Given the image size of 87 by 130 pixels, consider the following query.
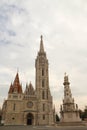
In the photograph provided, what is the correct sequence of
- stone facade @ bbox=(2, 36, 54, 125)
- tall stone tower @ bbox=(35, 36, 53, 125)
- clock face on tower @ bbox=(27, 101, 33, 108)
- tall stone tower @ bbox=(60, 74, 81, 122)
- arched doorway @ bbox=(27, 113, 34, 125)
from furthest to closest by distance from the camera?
1. clock face on tower @ bbox=(27, 101, 33, 108)
2. arched doorway @ bbox=(27, 113, 34, 125)
3. tall stone tower @ bbox=(35, 36, 53, 125)
4. stone facade @ bbox=(2, 36, 54, 125)
5. tall stone tower @ bbox=(60, 74, 81, 122)

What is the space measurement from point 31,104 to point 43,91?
216 inches

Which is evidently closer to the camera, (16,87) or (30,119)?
(30,119)

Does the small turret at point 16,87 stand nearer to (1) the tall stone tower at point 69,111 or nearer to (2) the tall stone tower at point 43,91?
(2) the tall stone tower at point 43,91

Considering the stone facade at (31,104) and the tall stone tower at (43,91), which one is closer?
the stone facade at (31,104)

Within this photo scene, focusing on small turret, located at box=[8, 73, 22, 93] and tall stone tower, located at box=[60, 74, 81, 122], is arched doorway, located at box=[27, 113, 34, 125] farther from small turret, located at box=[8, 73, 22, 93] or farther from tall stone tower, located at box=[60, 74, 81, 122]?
tall stone tower, located at box=[60, 74, 81, 122]

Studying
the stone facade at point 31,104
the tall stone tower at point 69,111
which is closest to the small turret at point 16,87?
the stone facade at point 31,104

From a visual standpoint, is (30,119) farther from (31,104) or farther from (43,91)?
(43,91)

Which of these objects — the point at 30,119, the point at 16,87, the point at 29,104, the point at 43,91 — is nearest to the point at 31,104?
the point at 29,104

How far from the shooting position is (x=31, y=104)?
6844 centimetres

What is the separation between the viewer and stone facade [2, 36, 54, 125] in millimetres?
66250

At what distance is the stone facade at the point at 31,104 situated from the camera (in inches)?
2608

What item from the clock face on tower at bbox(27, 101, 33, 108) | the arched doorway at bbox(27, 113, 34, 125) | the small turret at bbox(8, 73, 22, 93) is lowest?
the arched doorway at bbox(27, 113, 34, 125)

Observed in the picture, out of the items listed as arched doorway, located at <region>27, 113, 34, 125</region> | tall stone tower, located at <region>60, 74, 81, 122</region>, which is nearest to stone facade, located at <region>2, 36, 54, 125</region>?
arched doorway, located at <region>27, 113, 34, 125</region>

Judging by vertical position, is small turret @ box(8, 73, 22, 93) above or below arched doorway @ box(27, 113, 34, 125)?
above
